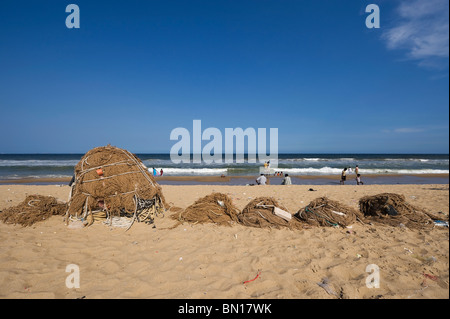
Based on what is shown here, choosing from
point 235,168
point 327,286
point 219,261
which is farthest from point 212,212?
point 235,168

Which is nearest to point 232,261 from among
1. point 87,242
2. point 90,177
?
point 87,242

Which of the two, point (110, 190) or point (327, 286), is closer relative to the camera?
point (327, 286)

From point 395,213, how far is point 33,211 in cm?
976

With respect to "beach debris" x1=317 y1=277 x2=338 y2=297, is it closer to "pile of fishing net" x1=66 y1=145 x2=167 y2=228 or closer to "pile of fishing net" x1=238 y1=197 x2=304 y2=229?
"pile of fishing net" x1=238 y1=197 x2=304 y2=229

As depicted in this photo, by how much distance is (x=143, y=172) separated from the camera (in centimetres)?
680

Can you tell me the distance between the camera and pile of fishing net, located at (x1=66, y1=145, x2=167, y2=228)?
5977mm

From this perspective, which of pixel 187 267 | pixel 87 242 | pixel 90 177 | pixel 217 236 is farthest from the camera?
pixel 90 177

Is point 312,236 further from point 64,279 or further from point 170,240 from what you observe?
point 64,279

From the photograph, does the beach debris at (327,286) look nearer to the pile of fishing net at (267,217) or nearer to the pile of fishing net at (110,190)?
the pile of fishing net at (267,217)

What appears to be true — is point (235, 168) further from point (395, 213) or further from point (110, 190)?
point (110, 190)

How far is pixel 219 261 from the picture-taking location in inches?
167

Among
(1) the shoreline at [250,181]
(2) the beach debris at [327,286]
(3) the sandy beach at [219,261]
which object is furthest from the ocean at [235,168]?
(2) the beach debris at [327,286]

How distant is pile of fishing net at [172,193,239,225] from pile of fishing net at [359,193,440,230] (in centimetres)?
379
